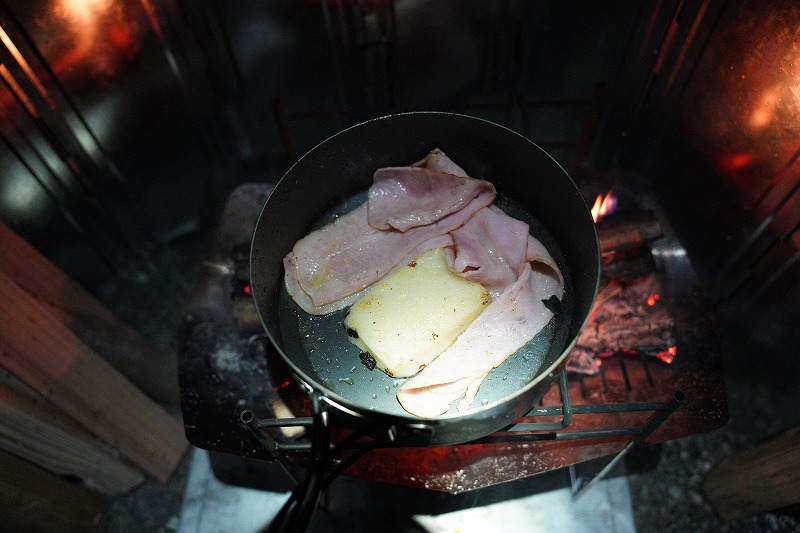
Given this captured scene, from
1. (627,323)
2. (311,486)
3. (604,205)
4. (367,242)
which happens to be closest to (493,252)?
(367,242)

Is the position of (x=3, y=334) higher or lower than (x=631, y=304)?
higher

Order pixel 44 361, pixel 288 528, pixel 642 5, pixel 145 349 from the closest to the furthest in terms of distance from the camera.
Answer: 1. pixel 288 528
2. pixel 44 361
3. pixel 642 5
4. pixel 145 349

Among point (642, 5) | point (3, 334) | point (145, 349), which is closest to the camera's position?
point (3, 334)

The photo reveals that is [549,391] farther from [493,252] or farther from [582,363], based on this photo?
[493,252]

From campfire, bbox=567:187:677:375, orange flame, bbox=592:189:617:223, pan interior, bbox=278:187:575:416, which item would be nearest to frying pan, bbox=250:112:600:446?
pan interior, bbox=278:187:575:416

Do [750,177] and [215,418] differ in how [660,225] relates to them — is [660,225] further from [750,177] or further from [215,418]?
[215,418]

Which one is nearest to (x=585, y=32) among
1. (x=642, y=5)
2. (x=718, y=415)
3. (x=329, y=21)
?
(x=642, y=5)

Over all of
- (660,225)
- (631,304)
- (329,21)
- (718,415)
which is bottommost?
(718,415)

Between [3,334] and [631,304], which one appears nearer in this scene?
[3,334]
